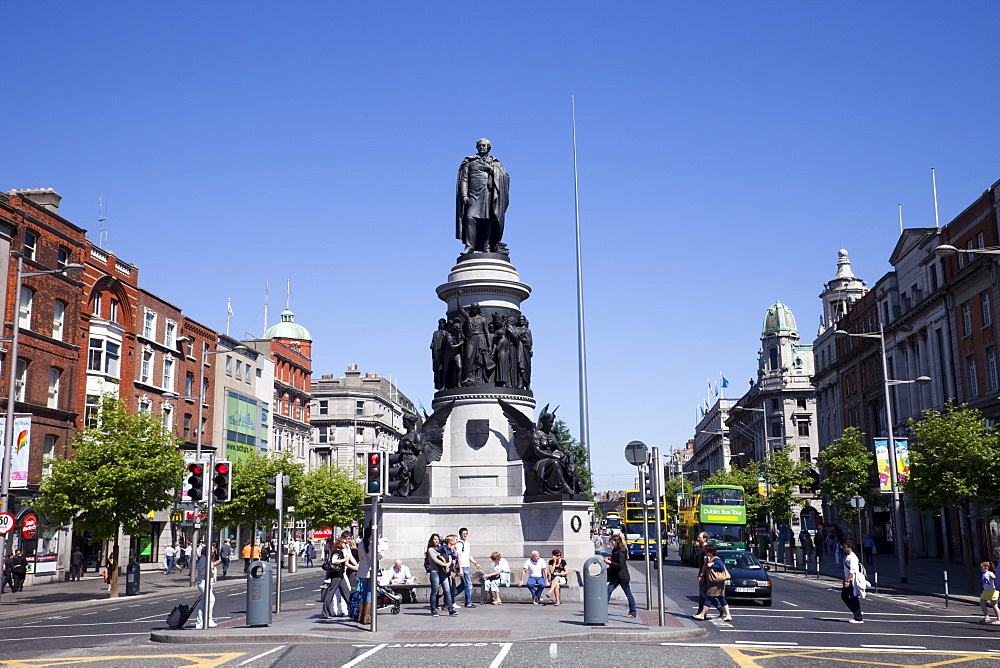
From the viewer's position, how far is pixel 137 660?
15.8 meters

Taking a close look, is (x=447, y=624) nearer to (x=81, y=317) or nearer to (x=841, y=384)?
(x=81, y=317)

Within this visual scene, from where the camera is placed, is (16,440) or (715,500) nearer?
(16,440)

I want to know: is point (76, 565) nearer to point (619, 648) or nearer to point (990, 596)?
point (619, 648)

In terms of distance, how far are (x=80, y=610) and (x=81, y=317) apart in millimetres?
23689

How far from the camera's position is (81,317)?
50.3m

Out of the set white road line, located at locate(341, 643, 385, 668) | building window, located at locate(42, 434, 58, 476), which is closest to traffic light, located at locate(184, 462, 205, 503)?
white road line, located at locate(341, 643, 385, 668)

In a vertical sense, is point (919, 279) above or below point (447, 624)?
above

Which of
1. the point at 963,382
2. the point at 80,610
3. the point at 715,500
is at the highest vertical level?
the point at 963,382

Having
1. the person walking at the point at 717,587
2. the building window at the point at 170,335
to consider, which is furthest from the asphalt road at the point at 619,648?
the building window at the point at 170,335

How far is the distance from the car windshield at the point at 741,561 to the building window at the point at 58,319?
34799 mm

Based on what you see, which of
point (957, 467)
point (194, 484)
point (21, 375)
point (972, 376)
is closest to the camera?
point (194, 484)

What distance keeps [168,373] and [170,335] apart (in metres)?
2.58

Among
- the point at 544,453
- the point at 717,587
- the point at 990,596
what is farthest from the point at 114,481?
the point at 990,596

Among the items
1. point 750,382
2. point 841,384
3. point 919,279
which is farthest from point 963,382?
point 750,382
